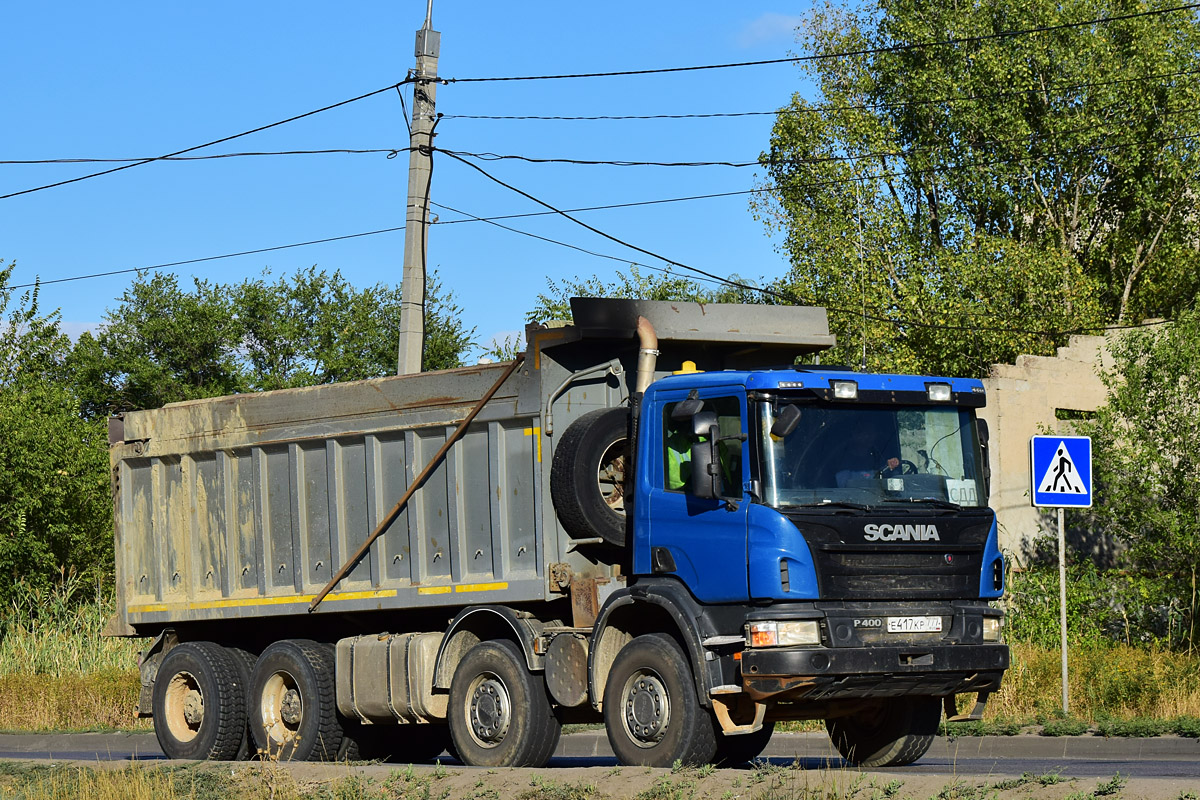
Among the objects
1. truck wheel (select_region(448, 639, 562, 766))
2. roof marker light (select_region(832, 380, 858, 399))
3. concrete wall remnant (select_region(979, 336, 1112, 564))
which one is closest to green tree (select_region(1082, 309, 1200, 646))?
concrete wall remnant (select_region(979, 336, 1112, 564))

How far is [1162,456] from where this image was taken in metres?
20.5

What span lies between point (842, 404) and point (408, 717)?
474cm

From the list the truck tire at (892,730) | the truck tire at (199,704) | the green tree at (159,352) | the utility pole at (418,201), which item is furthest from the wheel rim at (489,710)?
the green tree at (159,352)

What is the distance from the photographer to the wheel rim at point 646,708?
10125 millimetres

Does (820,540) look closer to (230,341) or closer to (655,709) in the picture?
(655,709)

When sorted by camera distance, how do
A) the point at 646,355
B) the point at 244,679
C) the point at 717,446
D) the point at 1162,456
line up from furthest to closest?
the point at 1162,456 < the point at 244,679 < the point at 646,355 < the point at 717,446

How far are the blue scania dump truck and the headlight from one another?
22 mm

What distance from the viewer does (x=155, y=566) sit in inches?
595

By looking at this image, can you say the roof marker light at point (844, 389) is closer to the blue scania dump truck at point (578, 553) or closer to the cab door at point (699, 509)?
the blue scania dump truck at point (578, 553)

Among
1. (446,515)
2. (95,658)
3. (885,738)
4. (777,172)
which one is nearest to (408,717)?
(446,515)

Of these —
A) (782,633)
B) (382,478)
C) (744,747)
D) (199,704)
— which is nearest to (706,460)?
(782,633)

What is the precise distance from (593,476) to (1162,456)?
39.8 ft

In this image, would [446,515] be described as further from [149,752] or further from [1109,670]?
[1109,670]

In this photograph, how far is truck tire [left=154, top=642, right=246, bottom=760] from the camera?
1401cm
